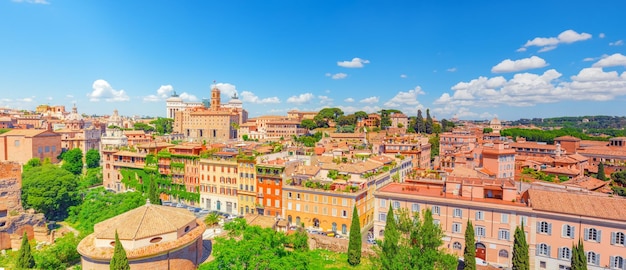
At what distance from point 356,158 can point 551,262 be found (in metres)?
32.4

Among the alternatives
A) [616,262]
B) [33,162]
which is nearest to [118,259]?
[616,262]

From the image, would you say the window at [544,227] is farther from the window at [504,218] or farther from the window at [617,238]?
the window at [617,238]

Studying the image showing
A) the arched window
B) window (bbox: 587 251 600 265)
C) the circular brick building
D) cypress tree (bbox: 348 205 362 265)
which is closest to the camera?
the circular brick building

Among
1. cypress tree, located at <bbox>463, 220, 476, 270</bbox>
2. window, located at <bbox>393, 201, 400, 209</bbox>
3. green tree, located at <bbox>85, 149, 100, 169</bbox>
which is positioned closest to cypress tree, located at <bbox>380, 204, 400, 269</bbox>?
cypress tree, located at <bbox>463, 220, 476, 270</bbox>

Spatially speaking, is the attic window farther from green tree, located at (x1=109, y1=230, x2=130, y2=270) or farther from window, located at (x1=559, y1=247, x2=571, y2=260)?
window, located at (x1=559, y1=247, x2=571, y2=260)

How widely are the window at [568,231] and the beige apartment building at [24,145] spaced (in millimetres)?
94853

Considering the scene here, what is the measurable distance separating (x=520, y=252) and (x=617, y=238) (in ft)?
27.5

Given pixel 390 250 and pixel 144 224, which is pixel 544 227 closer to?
pixel 390 250

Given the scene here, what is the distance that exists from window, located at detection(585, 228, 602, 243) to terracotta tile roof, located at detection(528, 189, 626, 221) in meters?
1.42

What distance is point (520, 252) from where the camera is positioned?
3344 centimetres

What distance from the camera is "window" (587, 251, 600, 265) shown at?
33.8m

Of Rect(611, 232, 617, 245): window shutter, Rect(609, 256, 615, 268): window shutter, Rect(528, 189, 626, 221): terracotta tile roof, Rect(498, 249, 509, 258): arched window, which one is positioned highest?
Rect(528, 189, 626, 221): terracotta tile roof

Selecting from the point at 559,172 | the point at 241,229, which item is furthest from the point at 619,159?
the point at 241,229

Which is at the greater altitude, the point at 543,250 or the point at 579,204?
the point at 579,204
